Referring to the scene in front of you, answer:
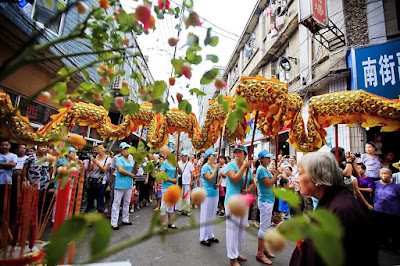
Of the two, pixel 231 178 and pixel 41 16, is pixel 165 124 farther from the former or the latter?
pixel 41 16

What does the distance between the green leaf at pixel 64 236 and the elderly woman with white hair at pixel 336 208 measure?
3.73 feet

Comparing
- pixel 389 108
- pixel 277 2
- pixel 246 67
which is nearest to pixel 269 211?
pixel 389 108

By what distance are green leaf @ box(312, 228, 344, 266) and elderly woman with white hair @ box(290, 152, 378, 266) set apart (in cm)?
90

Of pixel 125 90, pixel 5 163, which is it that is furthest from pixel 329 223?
pixel 5 163

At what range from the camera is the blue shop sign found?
4.95 meters

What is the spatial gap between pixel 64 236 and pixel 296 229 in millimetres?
460

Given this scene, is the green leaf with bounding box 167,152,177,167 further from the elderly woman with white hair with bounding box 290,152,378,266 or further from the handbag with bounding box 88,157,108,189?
the handbag with bounding box 88,157,108,189

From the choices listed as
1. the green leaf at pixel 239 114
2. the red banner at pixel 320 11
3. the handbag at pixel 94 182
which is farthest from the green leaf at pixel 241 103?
the red banner at pixel 320 11

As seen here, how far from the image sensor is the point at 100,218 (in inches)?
18.1

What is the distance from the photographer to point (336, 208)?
3.77ft

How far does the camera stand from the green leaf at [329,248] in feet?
1.16

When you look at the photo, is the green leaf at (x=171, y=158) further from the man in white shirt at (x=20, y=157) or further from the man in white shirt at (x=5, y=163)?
the man in white shirt at (x=20, y=157)

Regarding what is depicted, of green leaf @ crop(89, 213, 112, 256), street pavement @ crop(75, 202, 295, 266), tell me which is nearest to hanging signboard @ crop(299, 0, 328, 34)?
street pavement @ crop(75, 202, 295, 266)

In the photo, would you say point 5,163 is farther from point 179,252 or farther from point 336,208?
point 336,208
